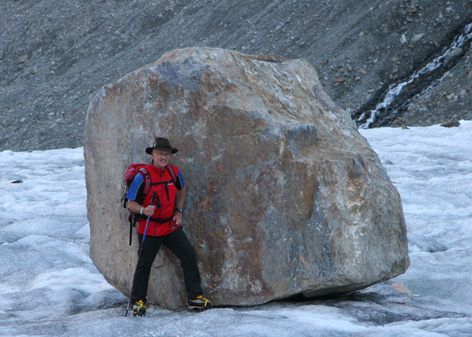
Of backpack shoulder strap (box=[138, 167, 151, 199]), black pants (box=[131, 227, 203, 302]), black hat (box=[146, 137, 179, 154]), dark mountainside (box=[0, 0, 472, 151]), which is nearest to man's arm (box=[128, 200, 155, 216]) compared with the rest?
backpack shoulder strap (box=[138, 167, 151, 199])

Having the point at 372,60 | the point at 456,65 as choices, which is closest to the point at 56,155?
the point at 372,60

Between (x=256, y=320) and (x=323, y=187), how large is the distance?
134 cm

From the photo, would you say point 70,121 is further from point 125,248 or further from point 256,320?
point 256,320

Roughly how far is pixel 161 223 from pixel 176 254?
35 centimetres

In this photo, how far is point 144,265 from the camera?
5.39 metres

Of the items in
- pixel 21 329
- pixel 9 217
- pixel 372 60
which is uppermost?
pixel 372 60

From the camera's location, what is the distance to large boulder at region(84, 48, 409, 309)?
17.3 ft

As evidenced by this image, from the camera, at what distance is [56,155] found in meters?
14.4

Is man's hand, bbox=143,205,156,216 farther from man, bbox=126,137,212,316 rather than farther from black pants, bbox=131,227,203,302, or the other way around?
black pants, bbox=131,227,203,302

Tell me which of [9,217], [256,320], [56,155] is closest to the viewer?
[256,320]

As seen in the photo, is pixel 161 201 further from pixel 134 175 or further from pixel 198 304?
pixel 198 304

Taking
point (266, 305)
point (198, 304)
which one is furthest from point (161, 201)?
point (266, 305)

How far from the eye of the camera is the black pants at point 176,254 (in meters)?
5.35

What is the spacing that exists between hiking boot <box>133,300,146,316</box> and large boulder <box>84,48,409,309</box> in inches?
12.7
